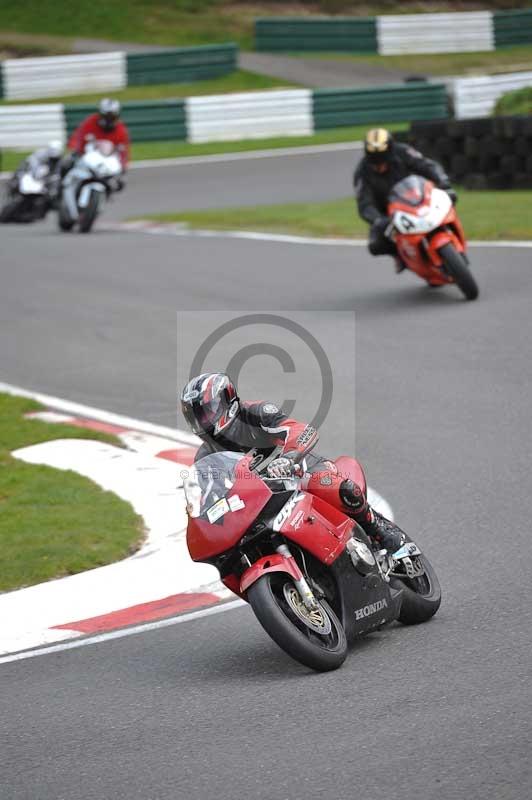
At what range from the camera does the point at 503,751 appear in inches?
170

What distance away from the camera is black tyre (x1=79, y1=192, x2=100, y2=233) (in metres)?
18.4

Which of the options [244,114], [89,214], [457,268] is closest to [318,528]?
[457,268]

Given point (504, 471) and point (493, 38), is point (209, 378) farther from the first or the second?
point (493, 38)

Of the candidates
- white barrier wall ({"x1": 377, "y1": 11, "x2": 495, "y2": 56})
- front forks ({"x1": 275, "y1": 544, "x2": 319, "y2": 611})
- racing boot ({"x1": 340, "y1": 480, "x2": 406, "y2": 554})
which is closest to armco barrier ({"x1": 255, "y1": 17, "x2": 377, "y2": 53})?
white barrier wall ({"x1": 377, "y1": 11, "x2": 495, "y2": 56})

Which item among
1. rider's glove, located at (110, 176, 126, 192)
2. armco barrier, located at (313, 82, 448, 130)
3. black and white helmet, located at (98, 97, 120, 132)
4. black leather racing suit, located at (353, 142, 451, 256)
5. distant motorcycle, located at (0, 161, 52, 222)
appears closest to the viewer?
black leather racing suit, located at (353, 142, 451, 256)

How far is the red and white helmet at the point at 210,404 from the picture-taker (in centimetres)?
557

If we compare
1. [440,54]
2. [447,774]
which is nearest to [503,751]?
[447,774]

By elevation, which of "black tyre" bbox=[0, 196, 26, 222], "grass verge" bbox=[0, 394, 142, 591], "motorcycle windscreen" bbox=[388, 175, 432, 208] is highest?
"motorcycle windscreen" bbox=[388, 175, 432, 208]

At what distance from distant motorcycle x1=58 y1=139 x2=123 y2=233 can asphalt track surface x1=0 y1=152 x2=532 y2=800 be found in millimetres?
5221

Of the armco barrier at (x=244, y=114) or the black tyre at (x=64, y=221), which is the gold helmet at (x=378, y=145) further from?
the armco barrier at (x=244, y=114)

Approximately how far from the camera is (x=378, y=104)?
27.8 m

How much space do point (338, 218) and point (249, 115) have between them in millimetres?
9796

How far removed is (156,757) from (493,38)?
33906 mm

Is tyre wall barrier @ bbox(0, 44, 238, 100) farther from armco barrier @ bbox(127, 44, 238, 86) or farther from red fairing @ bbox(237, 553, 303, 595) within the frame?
red fairing @ bbox(237, 553, 303, 595)
